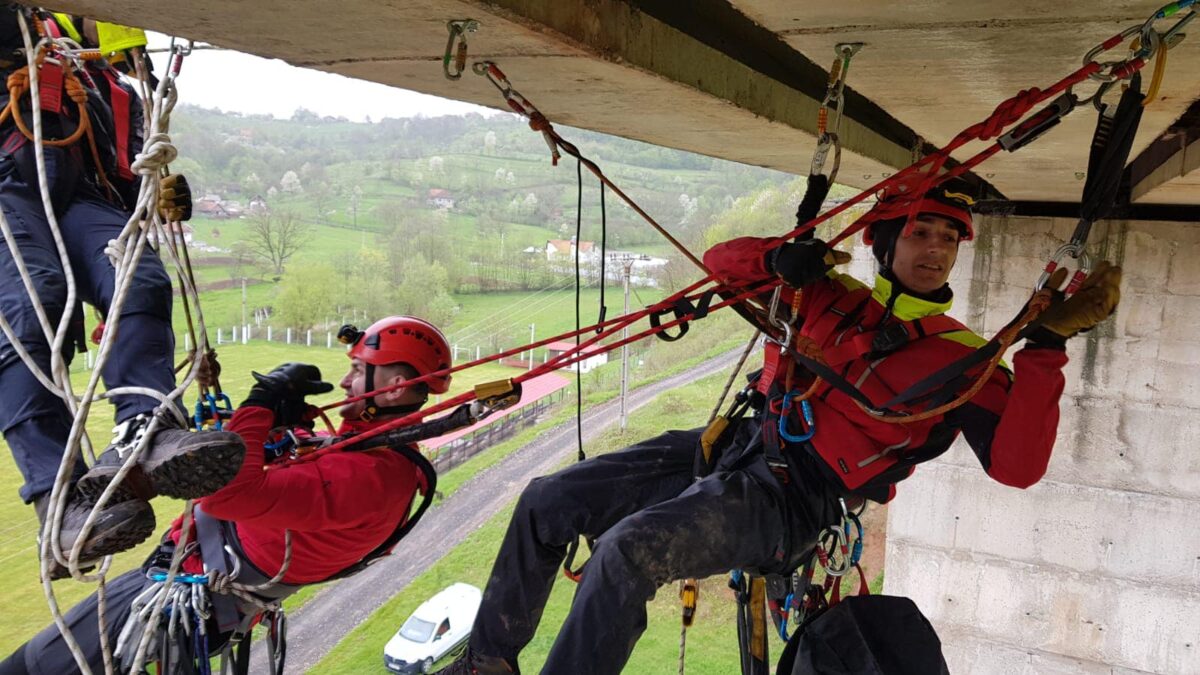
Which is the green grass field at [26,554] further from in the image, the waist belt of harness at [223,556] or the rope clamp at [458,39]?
the rope clamp at [458,39]

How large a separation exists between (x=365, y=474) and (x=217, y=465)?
57 cm

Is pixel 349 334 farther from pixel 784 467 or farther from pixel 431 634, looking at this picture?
pixel 431 634

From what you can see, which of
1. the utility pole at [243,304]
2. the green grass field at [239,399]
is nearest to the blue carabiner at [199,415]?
the green grass field at [239,399]

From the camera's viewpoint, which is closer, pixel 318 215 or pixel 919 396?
pixel 919 396

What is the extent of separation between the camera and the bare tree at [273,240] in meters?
28.7

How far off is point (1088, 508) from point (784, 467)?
4.13 meters

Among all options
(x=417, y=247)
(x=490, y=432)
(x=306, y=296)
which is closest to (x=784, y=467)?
(x=490, y=432)

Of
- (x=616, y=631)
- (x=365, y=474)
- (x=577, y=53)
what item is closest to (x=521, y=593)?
(x=616, y=631)

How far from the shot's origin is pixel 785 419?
6.93 feet

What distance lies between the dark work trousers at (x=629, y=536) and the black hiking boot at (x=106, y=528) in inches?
34.5

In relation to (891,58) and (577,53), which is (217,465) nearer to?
(577,53)

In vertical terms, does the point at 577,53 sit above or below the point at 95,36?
below

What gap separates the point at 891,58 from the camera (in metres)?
1.83

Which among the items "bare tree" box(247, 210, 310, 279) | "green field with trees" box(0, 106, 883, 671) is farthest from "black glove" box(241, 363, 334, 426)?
"bare tree" box(247, 210, 310, 279)
